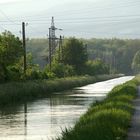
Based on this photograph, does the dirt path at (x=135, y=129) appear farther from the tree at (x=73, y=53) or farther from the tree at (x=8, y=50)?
the tree at (x=73, y=53)

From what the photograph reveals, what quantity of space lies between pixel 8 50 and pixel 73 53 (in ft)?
192

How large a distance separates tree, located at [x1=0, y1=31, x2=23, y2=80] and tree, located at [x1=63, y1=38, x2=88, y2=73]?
5479cm

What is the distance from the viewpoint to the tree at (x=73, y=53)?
366 feet

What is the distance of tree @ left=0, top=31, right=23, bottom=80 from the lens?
51409 mm

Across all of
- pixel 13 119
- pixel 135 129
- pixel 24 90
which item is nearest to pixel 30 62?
pixel 24 90

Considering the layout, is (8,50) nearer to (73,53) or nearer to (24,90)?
(24,90)

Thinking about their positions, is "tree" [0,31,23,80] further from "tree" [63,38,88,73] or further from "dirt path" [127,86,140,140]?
"tree" [63,38,88,73]

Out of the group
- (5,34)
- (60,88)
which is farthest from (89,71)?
(5,34)

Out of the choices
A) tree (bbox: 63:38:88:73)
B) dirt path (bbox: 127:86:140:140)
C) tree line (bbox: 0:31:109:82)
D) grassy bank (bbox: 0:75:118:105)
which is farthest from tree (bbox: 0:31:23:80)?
tree (bbox: 63:38:88:73)

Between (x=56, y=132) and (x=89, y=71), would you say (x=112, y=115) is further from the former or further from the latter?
(x=89, y=71)

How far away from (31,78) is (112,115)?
1767 inches

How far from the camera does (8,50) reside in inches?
2089

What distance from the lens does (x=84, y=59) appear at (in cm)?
11469

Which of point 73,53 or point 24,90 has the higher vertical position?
point 73,53
